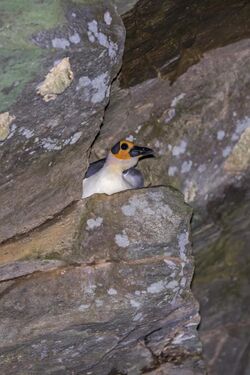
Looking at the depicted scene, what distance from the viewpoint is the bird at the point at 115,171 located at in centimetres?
679

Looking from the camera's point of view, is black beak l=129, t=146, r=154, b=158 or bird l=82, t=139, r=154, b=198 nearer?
bird l=82, t=139, r=154, b=198

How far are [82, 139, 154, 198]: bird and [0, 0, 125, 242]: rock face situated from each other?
12.9 inches

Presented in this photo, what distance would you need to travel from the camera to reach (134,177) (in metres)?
7.11

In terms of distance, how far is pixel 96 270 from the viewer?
636 centimetres

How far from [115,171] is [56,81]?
1534mm

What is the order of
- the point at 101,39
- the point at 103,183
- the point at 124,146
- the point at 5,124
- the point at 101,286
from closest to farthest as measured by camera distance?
the point at 5,124 < the point at 101,39 < the point at 101,286 < the point at 103,183 < the point at 124,146

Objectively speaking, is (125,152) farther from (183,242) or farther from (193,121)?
(183,242)

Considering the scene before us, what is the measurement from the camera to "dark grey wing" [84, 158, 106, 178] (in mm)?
6949

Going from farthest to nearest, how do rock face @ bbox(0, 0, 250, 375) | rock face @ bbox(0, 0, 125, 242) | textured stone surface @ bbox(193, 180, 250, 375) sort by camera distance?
textured stone surface @ bbox(193, 180, 250, 375)
rock face @ bbox(0, 0, 250, 375)
rock face @ bbox(0, 0, 125, 242)

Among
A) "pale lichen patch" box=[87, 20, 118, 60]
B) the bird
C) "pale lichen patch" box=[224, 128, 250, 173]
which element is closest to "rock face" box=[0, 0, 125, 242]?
"pale lichen patch" box=[87, 20, 118, 60]

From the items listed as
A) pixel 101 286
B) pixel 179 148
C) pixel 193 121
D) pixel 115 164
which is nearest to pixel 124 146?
pixel 115 164

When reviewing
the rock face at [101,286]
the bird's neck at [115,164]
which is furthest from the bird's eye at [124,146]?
the rock face at [101,286]

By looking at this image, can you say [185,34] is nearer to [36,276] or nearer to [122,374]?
[36,276]

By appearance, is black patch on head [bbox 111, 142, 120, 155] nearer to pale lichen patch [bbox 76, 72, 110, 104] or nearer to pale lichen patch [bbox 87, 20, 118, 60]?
pale lichen patch [bbox 76, 72, 110, 104]
